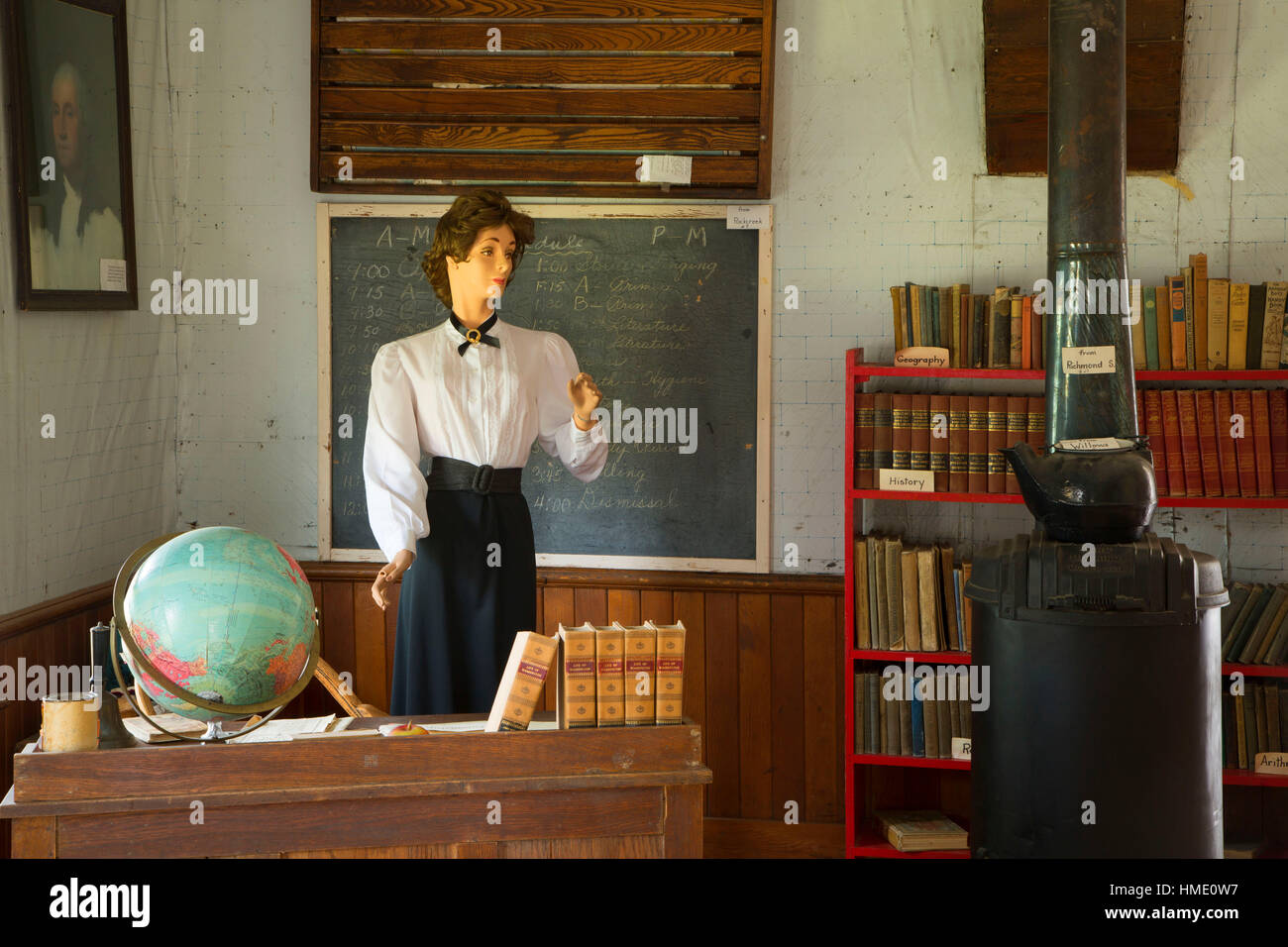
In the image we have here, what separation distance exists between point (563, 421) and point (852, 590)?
3.45 feet

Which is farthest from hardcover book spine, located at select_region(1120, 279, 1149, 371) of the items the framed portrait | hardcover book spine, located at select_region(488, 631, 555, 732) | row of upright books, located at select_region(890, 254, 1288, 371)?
the framed portrait

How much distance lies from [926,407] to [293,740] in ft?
7.14


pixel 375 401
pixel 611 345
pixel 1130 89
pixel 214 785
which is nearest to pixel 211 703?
pixel 214 785

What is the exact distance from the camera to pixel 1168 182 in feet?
12.7

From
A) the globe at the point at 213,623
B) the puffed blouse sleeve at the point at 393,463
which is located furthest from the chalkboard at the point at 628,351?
the globe at the point at 213,623

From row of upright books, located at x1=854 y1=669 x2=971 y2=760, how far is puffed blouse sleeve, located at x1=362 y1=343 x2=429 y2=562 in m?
1.52

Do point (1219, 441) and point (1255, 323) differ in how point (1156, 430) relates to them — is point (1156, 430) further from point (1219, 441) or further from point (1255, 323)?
point (1255, 323)

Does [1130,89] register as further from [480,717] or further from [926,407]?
[480,717]

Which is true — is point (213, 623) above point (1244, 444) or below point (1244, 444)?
below

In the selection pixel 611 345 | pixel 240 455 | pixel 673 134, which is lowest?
pixel 240 455

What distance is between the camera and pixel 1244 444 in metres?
3.53

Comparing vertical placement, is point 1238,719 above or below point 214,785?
below

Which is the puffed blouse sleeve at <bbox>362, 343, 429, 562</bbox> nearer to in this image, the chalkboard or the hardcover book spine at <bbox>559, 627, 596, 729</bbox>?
the hardcover book spine at <bbox>559, 627, 596, 729</bbox>

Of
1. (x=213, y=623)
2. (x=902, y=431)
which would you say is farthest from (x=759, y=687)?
(x=213, y=623)
